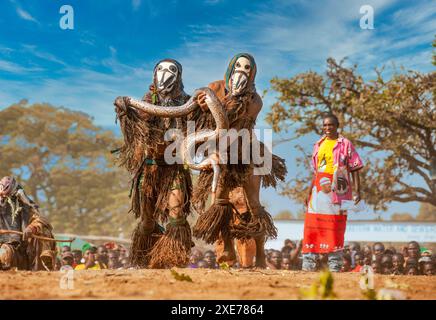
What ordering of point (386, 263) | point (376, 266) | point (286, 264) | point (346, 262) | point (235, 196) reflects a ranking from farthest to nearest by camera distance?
1. point (286, 264)
2. point (346, 262)
3. point (376, 266)
4. point (386, 263)
5. point (235, 196)

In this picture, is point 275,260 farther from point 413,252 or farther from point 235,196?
point 235,196

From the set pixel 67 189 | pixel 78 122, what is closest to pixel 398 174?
pixel 67 189

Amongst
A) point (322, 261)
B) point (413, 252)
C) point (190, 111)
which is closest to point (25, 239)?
point (190, 111)

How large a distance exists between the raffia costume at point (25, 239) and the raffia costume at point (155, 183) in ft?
5.58

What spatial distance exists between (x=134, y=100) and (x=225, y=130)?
38.9 inches

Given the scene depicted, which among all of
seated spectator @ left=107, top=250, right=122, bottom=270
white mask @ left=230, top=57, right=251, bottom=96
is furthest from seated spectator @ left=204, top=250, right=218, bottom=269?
white mask @ left=230, top=57, right=251, bottom=96

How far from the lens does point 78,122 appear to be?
39625 millimetres

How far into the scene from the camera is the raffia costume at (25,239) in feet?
26.4

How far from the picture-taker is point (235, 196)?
275 inches

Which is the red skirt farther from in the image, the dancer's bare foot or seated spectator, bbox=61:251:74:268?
seated spectator, bbox=61:251:74:268

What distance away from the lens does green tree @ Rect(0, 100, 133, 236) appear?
35969 millimetres

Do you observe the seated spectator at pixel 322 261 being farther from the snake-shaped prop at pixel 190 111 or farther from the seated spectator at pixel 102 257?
the seated spectator at pixel 102 257

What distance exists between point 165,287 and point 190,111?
2526 millimetres

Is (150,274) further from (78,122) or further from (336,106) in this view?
(78,122)
